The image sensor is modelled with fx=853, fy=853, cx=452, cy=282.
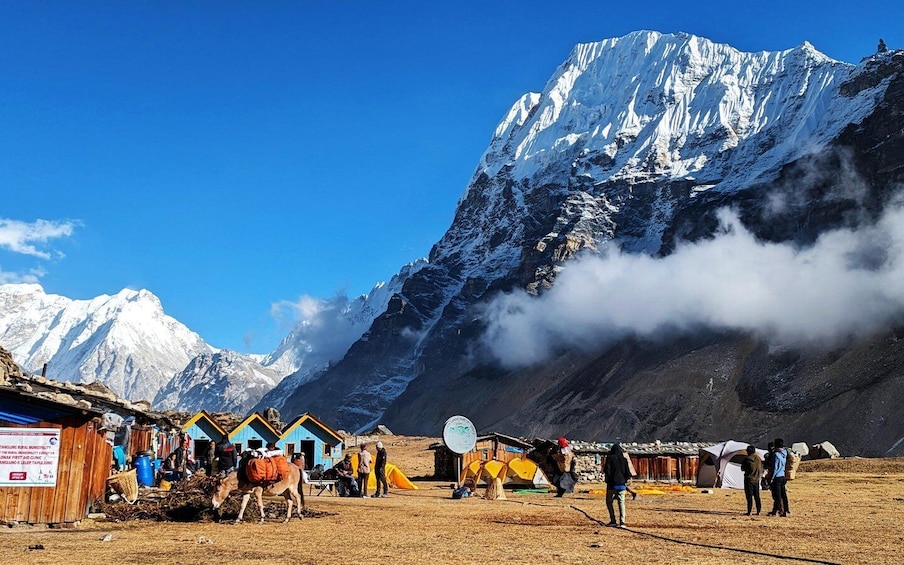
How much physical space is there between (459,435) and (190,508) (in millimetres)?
19937

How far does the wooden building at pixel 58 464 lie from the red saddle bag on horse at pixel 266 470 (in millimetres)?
3463

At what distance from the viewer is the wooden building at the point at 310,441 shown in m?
51.3

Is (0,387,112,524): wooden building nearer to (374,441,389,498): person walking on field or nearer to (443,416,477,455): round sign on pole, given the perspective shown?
(374,441,389,498): person walking on field

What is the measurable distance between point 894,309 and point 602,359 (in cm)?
5175

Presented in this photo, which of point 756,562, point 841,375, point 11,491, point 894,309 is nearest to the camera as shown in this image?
point 756,562

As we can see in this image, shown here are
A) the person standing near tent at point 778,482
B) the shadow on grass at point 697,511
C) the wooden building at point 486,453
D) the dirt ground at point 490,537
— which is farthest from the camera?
the wooden building at point 486,453

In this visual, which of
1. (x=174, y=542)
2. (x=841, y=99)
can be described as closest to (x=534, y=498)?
(x=174, y=542)

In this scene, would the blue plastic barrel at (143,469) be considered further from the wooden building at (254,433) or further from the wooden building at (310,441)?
the wooden building at (310,441)

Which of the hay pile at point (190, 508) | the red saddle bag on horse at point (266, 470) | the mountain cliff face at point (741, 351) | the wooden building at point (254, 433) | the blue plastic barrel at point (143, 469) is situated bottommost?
the hay pile at point (190, 508)

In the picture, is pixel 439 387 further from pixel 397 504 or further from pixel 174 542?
pixel 174 542

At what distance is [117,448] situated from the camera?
79.6ft

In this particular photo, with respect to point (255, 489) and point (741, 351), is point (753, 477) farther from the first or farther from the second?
point (741, 351)

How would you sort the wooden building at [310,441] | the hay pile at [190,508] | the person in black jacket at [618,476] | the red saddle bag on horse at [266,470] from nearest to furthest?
the red saddle bag on horse at [266,470]
the person in black jacket at [618,476]
the hay pile at [190,508]
the wooden building at [310,441]

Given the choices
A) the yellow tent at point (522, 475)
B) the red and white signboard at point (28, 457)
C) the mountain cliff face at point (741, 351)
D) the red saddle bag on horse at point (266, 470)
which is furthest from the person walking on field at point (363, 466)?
the mountain cliff face at point (741, 351)
